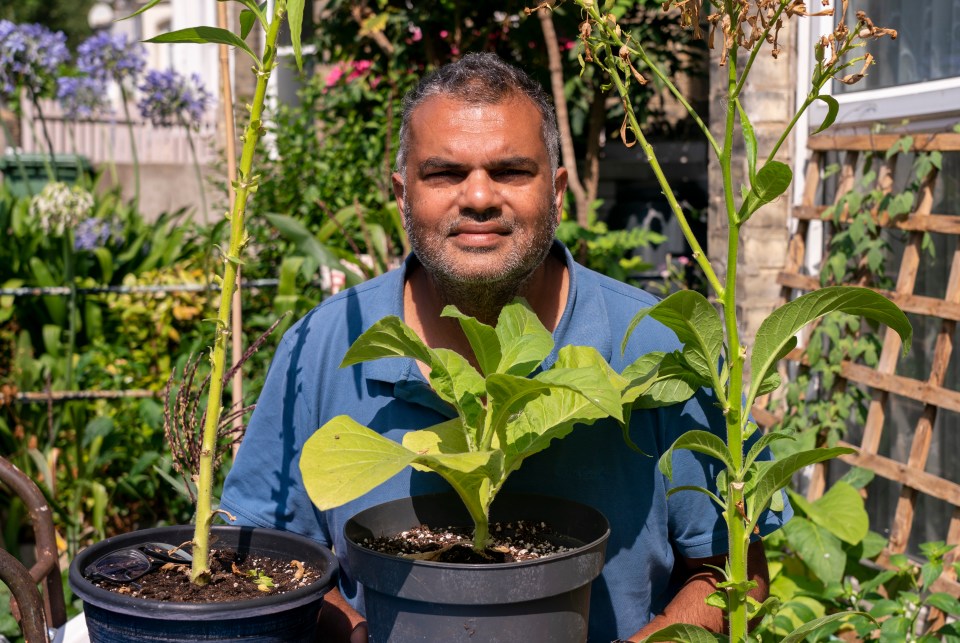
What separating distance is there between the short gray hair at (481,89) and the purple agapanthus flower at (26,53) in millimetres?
3507

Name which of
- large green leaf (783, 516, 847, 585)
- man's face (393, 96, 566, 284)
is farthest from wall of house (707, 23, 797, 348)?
man's face (393, 96, 566, 284)

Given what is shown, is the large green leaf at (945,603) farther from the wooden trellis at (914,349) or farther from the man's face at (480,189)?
the man's face at (480,189)

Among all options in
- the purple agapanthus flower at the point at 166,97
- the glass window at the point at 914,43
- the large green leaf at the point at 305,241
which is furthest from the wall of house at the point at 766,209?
the purple agapanthus flower at the point at 166,97

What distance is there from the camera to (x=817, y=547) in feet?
8.33

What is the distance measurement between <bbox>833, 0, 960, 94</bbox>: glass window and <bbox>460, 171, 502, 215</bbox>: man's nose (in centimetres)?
174

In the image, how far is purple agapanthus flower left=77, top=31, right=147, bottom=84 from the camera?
16.3 feet

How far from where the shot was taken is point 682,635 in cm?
123

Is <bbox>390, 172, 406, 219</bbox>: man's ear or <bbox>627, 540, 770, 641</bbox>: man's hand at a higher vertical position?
<bbox>390, 172, 406, 219</bbox>: man's ear

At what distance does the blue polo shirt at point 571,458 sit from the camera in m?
1.64

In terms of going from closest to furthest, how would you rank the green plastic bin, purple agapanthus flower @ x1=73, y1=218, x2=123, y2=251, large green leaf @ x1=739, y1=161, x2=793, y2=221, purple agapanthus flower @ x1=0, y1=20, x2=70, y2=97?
large green leaf @ x1=739, y1=161, x2=793, y2=221, purple agapanthus flower @ x1=73, y1=218, x2=123, y2=251, purple agapanthus flower @ x1=0, y1=20, x2=70, y2=97, the green plastic bin

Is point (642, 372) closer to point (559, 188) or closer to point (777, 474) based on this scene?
point (777, 474)

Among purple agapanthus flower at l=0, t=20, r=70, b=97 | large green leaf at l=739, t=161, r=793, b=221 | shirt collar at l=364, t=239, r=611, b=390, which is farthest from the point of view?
purple agapanthus flower at l=0, t=20, r=70, b=97

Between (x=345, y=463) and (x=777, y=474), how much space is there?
0.48 m

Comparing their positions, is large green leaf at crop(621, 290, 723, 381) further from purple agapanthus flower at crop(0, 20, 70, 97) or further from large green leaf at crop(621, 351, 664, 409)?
purple agapanthus flower at crop(0, 20, 70, 97)
